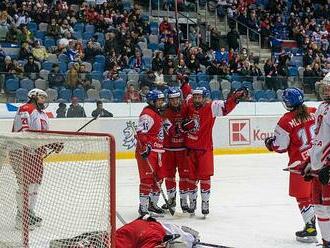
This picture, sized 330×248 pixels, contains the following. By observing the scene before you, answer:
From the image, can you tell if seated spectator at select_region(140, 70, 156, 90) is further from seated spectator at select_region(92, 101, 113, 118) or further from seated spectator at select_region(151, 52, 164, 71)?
seated spectator at select_region(151, 52, 164, 71)

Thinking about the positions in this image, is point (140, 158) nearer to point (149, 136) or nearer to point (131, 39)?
point (149, 136)

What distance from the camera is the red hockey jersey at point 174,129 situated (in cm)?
743

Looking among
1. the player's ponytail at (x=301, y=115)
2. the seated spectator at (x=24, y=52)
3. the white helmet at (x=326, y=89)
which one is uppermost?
the seated spectator at (x=24, y=52)

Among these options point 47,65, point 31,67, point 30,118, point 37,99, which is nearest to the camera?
point 30,118

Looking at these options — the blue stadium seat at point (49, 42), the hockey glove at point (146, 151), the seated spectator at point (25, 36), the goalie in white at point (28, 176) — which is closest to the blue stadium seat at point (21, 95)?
the seated spectator at point (25, 36)

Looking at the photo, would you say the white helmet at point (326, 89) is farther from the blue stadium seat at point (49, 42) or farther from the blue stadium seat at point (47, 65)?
the blue stadium seat at point (49, 42)

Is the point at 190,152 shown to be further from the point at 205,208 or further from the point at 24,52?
the point at 24,52

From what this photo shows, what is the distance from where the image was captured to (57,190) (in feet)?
15.0

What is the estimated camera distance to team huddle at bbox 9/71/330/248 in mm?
4836

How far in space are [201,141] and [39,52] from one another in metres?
6.81

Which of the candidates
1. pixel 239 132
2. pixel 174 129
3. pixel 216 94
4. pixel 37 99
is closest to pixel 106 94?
pixel 216 94

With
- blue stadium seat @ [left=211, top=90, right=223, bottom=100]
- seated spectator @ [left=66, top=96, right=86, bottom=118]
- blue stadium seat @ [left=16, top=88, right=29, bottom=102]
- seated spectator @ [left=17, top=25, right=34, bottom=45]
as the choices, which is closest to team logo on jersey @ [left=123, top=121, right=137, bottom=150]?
seated spectator @ [left=66, top=96, right=86, bottom=118]

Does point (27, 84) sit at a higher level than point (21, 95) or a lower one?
higher

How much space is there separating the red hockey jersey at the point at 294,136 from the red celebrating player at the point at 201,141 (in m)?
1.28
